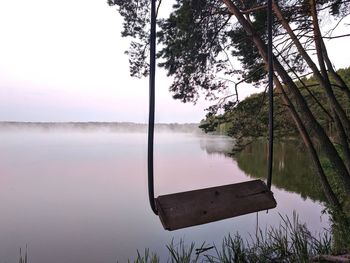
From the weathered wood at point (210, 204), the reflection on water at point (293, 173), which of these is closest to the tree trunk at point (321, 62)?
the weathered wood at point (210, 204)

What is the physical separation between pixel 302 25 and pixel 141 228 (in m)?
5.85

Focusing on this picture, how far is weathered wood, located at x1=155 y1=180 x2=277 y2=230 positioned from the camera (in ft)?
4.57

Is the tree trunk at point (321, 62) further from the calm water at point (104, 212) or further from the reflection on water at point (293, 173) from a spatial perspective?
the reflection on water at point (293, 173)

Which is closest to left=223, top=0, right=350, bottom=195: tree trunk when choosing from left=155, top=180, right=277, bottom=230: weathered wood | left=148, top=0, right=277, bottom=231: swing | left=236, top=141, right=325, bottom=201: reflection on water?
left=148, top=0, right=277, bottom=231: swing

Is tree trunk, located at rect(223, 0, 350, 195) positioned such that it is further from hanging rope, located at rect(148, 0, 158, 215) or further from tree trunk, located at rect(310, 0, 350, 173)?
hanging rope, located at rect(148, 0, 158, 215)

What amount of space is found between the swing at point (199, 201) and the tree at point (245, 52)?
97.6 inches

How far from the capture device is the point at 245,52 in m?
5.13

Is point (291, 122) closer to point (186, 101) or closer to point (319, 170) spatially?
point (319, 170)

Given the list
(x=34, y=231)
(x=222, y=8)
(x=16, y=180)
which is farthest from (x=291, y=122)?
(x=16, y=180)

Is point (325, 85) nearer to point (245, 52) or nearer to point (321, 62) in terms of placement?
point (321, 62)

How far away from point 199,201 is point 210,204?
0.07m

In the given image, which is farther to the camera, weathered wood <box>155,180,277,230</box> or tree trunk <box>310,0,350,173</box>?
tree trunk <box>310,0,350,173</box>

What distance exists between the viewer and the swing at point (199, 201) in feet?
4.37

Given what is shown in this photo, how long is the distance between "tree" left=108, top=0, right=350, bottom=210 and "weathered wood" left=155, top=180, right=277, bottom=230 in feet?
8.13
